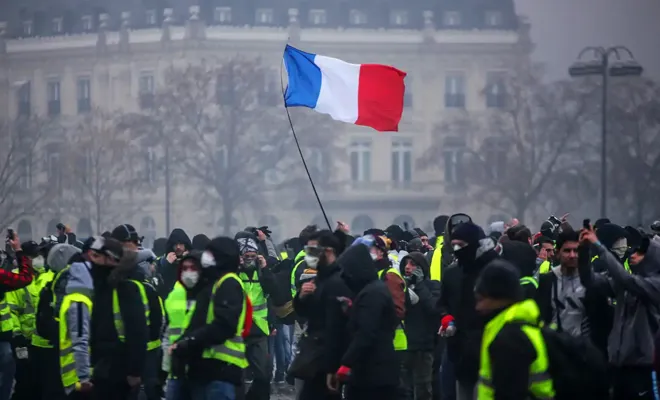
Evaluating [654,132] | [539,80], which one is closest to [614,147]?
[654,132]

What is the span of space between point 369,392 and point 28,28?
80747 millimetres

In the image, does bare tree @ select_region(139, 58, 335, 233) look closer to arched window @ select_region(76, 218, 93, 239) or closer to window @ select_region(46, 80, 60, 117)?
arched window @ select_region(76, 218, 93, 239)

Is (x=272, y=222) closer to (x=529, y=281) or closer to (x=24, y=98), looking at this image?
(x=24, y=98)

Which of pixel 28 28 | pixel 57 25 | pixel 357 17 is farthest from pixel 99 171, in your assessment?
pixel 357 17

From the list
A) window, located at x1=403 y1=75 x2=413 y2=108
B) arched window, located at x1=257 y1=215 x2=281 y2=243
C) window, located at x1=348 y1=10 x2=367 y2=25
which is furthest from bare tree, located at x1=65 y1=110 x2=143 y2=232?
window, located at x1=348 y1=10 x2=367 y2=25

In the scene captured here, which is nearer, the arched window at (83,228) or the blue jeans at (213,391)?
the blue jeans at (213,391)

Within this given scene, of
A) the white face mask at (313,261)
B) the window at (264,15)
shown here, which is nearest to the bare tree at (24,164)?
the window at (264,15)

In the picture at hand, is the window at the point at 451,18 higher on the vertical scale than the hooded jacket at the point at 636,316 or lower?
A: higher

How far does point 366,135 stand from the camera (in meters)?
81.9

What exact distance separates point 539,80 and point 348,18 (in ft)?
55.1

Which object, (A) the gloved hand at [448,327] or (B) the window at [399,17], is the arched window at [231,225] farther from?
(A) the gloved hand at [448,327]

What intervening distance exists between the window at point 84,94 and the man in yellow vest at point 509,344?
7528cm

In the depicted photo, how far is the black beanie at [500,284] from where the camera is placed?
7.23 meters

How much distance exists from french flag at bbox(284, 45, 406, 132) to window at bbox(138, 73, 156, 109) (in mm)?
60850
